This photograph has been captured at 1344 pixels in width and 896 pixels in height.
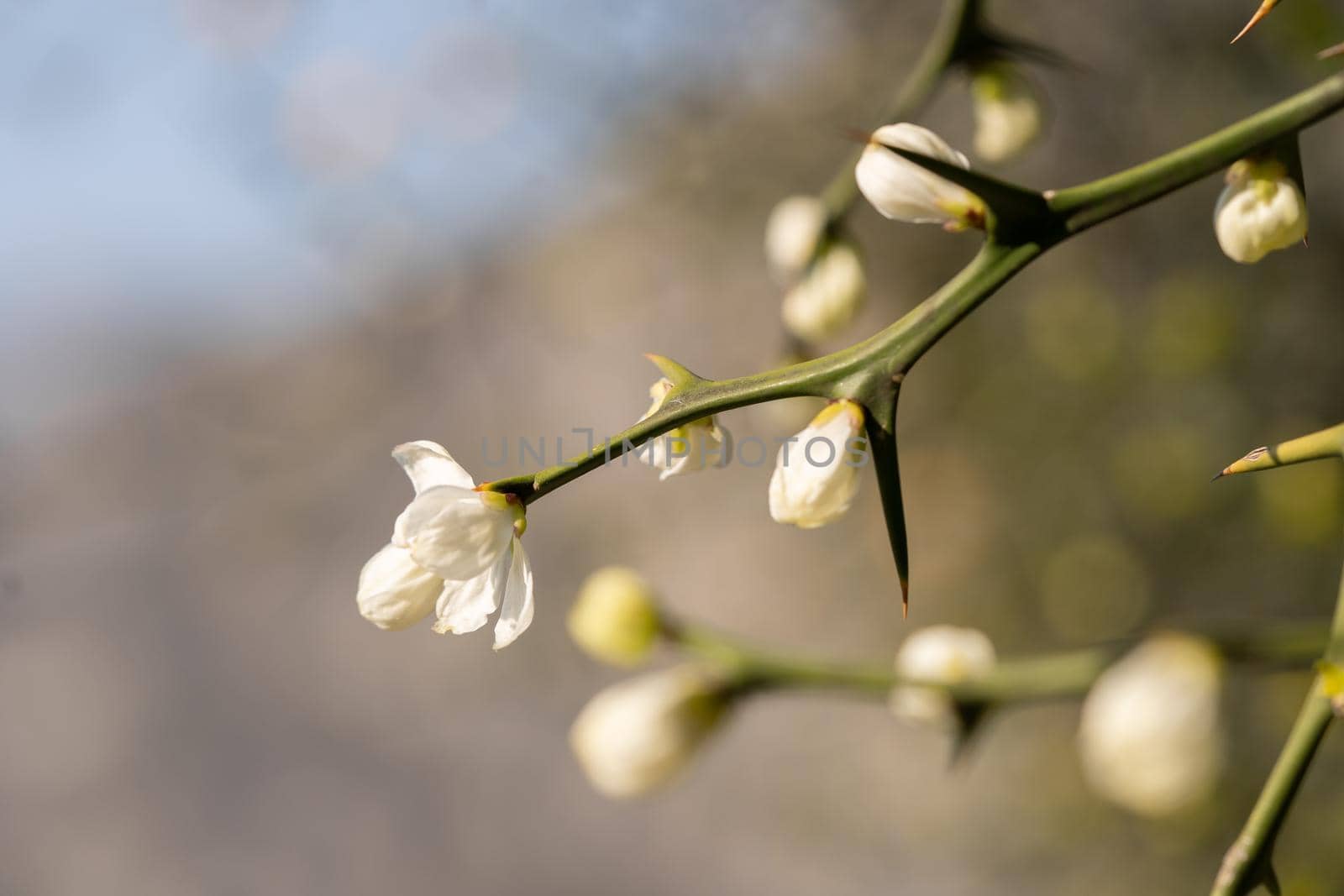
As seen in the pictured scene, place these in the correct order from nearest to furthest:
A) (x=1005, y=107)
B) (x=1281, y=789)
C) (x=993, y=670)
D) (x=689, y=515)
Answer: (x=1281, y=789), (x=993, y=670), (x=1005, y=107), (x=689, y=515)

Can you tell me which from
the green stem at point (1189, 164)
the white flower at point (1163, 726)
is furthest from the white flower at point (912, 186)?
the white flower at point (1163, 726)

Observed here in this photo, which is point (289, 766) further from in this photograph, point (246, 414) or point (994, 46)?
point (994, 46)

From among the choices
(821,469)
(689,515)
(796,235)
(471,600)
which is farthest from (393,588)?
(689,515)

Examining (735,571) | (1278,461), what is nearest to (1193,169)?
(1278,461)

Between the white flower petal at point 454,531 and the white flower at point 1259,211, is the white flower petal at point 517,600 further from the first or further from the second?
the white flower at point 1259,211

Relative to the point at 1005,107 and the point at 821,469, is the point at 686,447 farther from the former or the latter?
the point at 1005,107

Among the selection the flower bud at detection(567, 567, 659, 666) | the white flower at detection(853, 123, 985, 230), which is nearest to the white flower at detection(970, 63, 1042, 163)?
the white flower at detection(853, 123, 985, 230)

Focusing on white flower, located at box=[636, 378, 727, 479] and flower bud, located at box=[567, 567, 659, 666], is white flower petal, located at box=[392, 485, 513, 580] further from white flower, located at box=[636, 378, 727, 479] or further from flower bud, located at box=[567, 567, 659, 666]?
flower bud, located at box=[567, 567, 659, 666]
